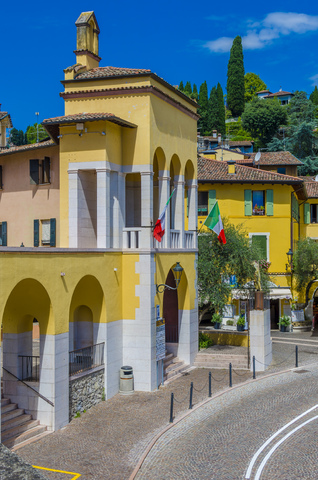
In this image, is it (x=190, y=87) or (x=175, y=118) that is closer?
(x=175, y=118)

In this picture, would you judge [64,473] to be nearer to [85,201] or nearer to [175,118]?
[85,201]

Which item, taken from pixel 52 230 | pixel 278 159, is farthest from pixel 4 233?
pixel 278 159

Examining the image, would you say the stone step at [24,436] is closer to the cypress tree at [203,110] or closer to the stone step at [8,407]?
the stone step at [8,407]

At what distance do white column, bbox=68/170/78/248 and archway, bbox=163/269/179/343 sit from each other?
7.23 metres

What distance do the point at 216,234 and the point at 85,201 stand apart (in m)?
8.94

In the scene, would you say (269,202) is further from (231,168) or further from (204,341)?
(204,341)

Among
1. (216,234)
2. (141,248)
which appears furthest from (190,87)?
(141,248)

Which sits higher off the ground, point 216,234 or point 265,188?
point 265,188

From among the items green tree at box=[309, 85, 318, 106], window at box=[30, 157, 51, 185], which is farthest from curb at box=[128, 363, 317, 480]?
green tree at box=[309, 85, 318, 106]

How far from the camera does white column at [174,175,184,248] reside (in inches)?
993

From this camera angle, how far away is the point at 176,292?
27375mm

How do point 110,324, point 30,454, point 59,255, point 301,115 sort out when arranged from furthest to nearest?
point 301,115 < point 110,324 < point 59,255 < point 30,454

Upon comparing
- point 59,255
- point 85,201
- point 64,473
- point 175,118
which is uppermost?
point 175,118

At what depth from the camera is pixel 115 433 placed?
16484 millimetres
